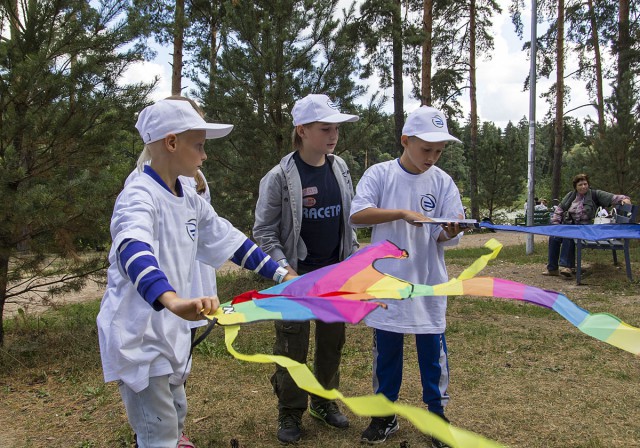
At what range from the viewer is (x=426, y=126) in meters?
2.95

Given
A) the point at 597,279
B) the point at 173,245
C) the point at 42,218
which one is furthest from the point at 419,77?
the point at 173,245

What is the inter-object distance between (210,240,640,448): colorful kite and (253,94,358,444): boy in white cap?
797 millimetres

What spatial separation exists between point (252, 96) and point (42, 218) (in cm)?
367

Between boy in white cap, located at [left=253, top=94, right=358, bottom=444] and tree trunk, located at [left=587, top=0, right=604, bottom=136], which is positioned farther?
tree trunk, located at [left=587, top=0, right=604, bottom=136]

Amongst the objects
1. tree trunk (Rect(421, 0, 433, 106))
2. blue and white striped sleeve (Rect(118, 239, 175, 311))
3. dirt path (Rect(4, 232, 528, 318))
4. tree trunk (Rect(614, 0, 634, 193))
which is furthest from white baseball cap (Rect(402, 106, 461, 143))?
tree trunk (Rect(421, 0, 433, 106))

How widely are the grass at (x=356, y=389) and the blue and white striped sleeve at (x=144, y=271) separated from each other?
1.82 metres

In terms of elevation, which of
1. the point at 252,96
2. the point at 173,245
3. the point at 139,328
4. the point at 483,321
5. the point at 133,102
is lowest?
the point at 483,321

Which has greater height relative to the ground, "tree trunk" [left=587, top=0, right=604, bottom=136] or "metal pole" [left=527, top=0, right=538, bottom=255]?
"tree trunk" [left=587, top=0, right=604, bottom=136]

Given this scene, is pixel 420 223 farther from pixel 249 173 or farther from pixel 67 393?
pixel 249 173

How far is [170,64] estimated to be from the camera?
12.0 m

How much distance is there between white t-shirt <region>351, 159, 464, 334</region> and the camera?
292 cm

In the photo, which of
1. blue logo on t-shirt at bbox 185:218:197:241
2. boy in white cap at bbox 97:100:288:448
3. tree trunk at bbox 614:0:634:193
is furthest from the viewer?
tree trunk at bbox 614:0:634:193

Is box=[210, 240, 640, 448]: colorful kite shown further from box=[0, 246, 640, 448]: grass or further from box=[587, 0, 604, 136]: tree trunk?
box=[587, 0, 604, 136]: tree trunk

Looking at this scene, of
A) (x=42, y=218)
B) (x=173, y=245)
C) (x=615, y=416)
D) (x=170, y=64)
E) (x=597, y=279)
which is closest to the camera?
(x=173, y=245)
